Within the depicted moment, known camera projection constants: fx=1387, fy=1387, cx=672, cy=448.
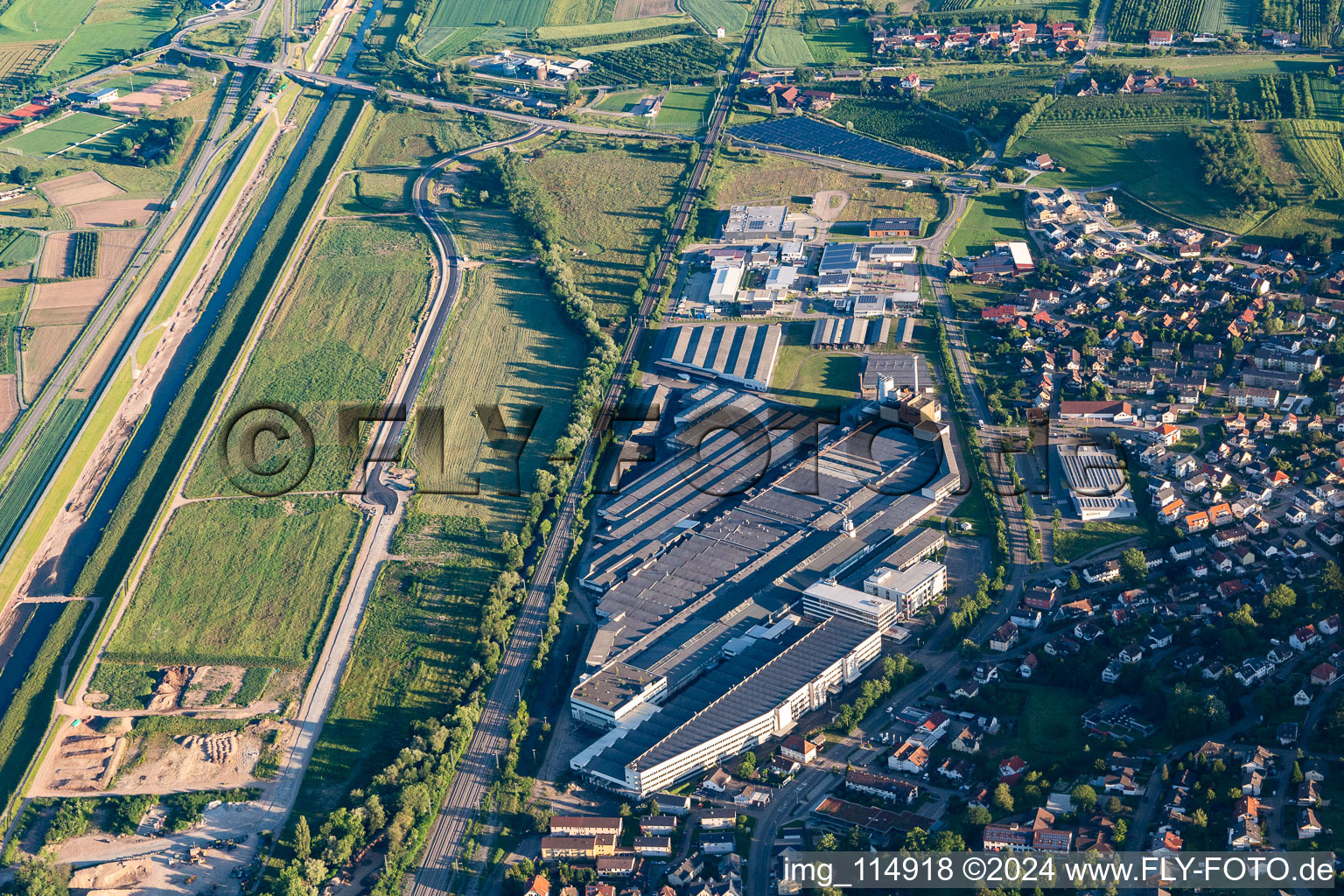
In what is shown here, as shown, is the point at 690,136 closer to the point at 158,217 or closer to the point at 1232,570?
the point at 158,217

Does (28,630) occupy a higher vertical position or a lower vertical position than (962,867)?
higher

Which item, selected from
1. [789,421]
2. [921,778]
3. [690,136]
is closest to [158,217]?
[690,136]

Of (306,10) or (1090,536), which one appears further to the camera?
(306,10)

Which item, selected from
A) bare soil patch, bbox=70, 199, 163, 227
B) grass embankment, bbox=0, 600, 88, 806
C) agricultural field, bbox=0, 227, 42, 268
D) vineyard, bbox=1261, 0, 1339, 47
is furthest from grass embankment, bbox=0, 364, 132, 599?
vineyard, bbox=1261, 0, 1339, 47

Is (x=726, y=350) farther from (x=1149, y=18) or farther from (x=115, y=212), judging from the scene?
(x=1149, y=18)

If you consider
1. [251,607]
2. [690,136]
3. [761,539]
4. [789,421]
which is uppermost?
[690,136]

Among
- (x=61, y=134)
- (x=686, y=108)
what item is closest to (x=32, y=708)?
(x=686, y=108)

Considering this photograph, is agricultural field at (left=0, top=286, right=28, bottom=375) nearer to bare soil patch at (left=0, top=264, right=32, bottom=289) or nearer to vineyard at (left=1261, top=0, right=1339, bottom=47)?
bare soil patch at (left=0, top=264, right=32, bottom=289)

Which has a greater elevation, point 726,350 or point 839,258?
point 839,258
